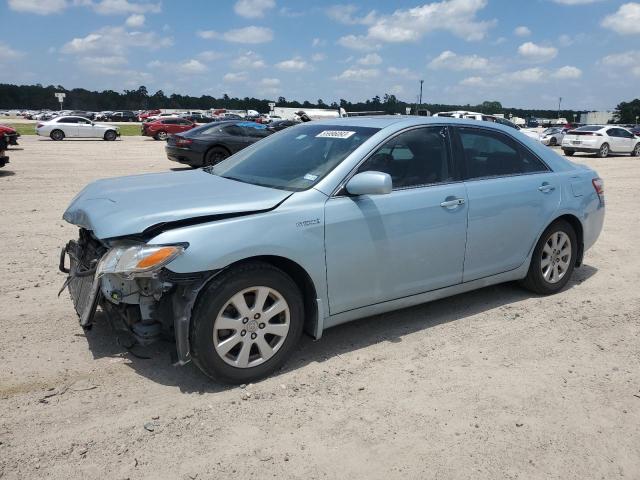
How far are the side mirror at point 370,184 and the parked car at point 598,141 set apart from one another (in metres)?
23.3

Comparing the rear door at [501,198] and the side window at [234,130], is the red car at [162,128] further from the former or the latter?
the rear door at [501,198]

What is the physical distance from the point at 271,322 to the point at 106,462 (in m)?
1.25

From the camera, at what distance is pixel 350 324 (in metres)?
4.50

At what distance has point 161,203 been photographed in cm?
343

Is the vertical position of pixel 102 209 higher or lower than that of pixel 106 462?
higher

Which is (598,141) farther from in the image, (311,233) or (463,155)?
(311,233)

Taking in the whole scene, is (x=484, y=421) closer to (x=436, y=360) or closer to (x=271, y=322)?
(x=436, y=360)

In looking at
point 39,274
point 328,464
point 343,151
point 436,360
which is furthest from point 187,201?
point 39,274

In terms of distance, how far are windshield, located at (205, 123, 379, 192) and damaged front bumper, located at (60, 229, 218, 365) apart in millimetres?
1029

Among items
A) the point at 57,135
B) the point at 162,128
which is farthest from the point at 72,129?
the point at 162,128

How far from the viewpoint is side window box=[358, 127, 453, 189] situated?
4.00 metres

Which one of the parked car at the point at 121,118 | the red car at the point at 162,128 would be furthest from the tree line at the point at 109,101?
the red car at the point at 162,128

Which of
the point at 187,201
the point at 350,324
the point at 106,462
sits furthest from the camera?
the point at 350,324

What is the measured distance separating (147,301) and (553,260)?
3765 millimetres
